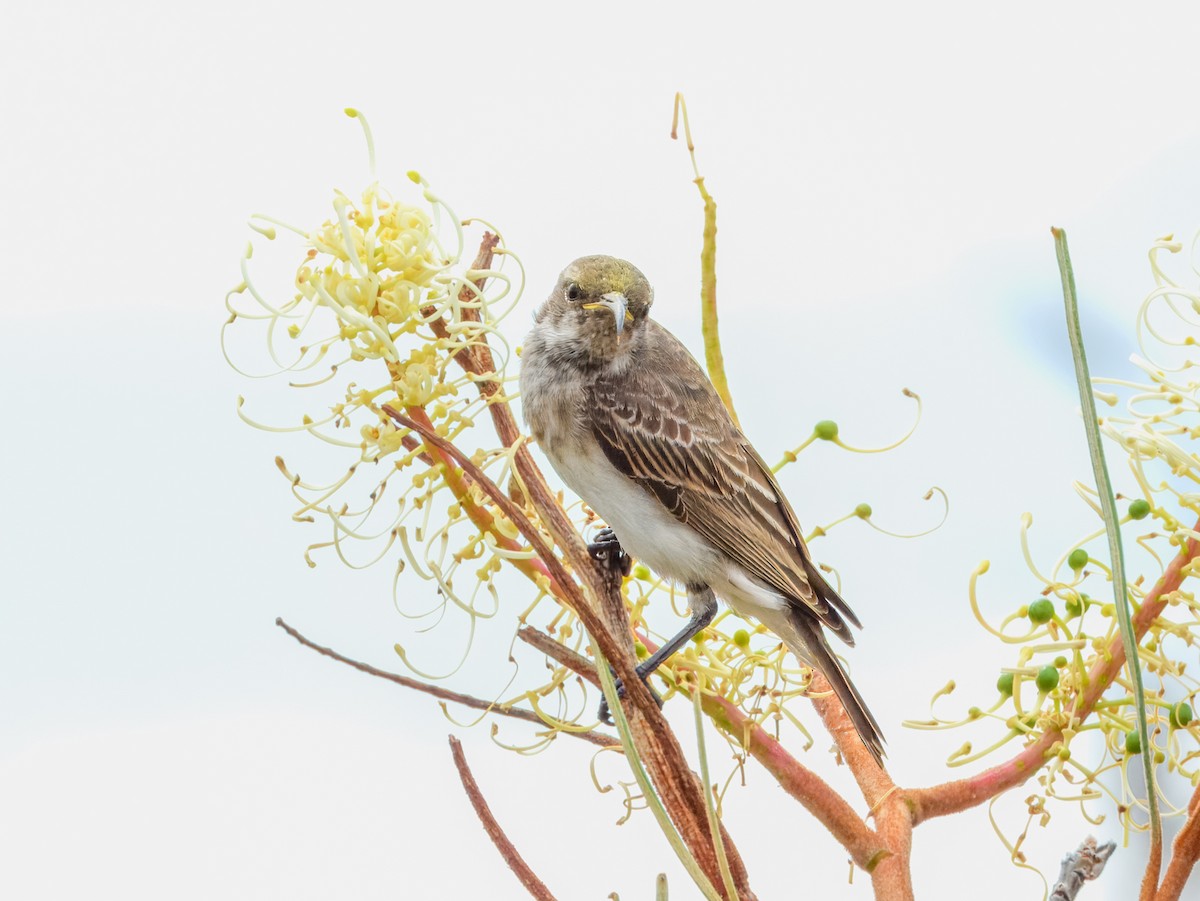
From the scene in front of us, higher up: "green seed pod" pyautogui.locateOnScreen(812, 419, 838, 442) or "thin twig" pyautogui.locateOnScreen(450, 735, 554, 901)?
"green seed pod" pyautogui.locateOnScreen(812, 419, 838, 442)

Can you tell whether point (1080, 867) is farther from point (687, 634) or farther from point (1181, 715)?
point (687, 634)

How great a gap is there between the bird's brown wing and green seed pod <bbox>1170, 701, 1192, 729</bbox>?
0.22 m

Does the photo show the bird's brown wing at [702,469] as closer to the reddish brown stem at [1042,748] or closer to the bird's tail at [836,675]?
the bird's tail at [836,675]

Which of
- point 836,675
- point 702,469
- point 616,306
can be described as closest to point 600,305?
point 616,306

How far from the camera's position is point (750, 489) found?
86cm

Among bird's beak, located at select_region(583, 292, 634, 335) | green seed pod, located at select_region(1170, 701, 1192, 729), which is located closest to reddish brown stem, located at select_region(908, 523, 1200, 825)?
green seed pod, located at select_region(1170, 701, 1192, 729)

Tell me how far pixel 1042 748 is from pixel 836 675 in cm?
13

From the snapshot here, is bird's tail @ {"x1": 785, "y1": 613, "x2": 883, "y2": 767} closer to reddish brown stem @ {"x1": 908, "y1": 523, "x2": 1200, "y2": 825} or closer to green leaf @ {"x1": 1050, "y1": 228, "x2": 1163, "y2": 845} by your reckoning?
reddish brown stem @ {"x1": 908, "y1": 523, "x2": 1200, "y2": 825}

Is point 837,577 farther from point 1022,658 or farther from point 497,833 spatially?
point 497,833

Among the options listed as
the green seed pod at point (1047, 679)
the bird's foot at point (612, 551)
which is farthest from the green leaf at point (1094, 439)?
the bird's foot at point (612, 551)

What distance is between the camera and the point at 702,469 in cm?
85

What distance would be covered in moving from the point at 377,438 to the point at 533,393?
1.00 ft

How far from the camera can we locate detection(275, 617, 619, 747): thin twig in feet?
2.13

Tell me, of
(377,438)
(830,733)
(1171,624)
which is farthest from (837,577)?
(377,438)
